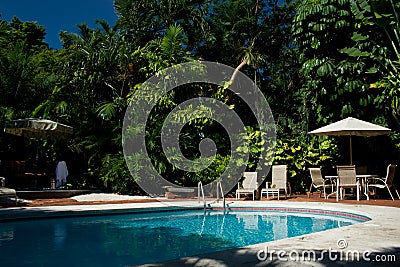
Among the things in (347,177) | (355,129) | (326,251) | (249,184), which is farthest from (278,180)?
(326,251)

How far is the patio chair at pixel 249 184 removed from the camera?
11703 millimetres

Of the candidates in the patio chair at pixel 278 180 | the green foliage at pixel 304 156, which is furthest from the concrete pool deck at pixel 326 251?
the green foliage at pixel 304 156

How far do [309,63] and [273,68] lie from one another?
4.79 m

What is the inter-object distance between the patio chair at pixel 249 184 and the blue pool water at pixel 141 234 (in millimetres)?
1827

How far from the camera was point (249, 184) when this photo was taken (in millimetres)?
11820

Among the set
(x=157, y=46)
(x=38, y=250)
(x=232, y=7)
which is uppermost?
(x=232, y=7)

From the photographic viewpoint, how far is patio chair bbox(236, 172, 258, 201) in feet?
38.4

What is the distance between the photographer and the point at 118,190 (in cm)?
1300

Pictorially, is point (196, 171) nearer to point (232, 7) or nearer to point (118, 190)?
point (118, 190)

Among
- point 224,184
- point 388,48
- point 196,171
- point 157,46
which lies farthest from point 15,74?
point 388,48

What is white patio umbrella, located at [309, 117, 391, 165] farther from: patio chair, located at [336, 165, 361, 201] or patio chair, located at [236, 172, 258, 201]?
patio chair, located at [236, 172, 258, 201]

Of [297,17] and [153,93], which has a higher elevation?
[297,17]

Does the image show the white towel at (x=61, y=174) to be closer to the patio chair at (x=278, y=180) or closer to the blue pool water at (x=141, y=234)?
the blue pool water at (x=141, y=234)

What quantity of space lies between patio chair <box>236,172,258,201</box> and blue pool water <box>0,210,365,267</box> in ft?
5.99
